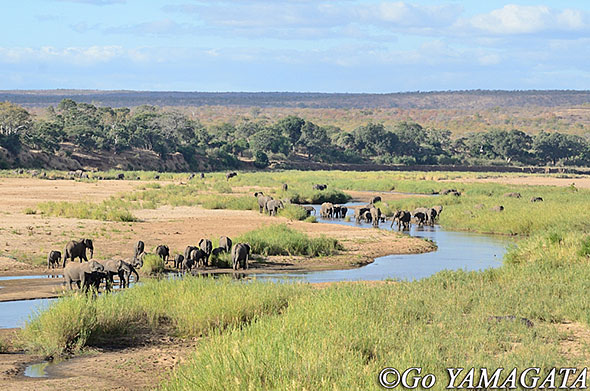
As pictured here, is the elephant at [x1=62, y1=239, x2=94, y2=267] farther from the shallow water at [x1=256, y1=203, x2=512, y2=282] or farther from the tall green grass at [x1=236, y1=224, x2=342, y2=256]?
the tall green grass at [x1=236, y1=224, x2=342, y2=256]

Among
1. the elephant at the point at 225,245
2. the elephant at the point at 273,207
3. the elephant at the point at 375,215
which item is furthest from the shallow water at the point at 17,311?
the elephant at the point at 375,215

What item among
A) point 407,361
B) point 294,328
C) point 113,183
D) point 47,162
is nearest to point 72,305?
point 294,328

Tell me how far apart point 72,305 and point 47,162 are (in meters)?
63.4

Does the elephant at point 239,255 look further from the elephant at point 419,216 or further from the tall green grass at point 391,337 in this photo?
the elephant at point 419,216

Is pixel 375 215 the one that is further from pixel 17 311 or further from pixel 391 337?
pixel 391 337

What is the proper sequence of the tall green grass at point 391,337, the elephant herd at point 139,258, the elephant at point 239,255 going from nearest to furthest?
the tall green grass at point 391,337
the elephant herd at point 139,258
the elephant at point 239,255

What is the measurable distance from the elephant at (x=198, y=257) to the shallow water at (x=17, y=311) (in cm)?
514

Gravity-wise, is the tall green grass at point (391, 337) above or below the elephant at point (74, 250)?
above

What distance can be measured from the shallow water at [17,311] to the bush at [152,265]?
402cm

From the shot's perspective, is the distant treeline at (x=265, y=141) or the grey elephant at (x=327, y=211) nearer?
the grey elephant at (x=327, y=211)

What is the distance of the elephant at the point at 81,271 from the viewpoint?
583 inches

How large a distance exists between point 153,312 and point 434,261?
12420 mm

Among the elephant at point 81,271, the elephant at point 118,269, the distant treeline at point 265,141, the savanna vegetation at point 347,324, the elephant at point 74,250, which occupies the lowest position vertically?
the distant treeline at point 265,141

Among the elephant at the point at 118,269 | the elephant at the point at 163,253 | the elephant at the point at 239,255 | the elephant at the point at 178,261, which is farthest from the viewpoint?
the elephant at the point at 239,255
